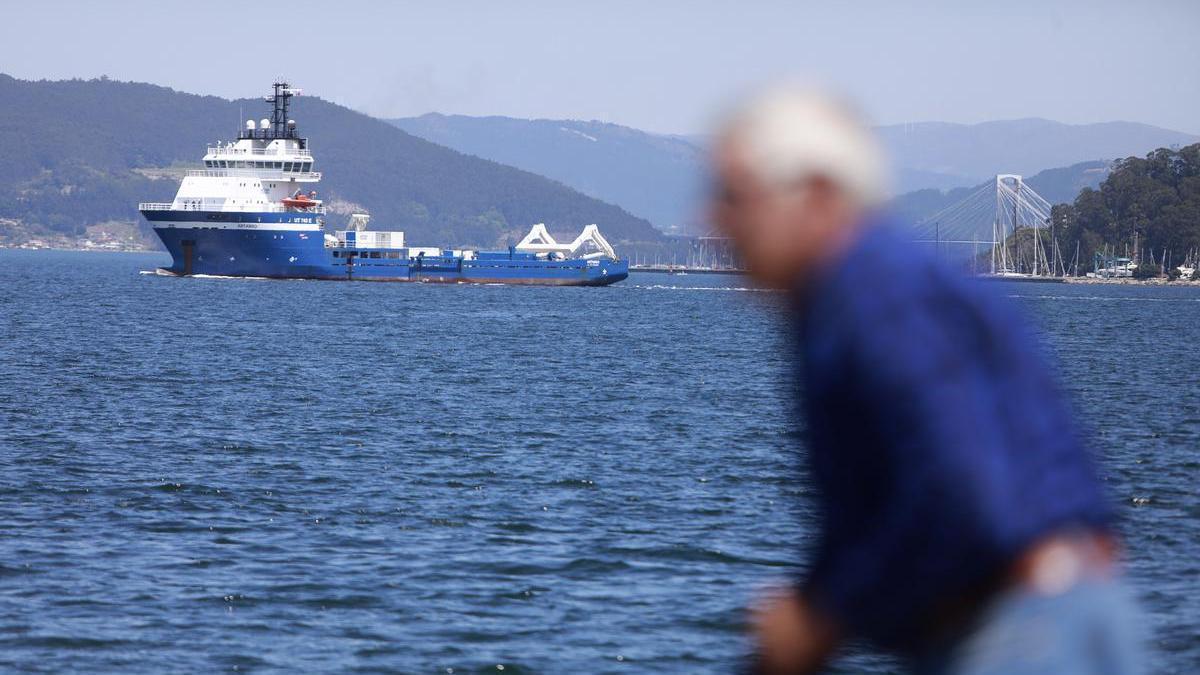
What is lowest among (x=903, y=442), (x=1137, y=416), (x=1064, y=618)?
(x=1137, y=416)

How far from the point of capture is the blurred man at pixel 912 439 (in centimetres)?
239

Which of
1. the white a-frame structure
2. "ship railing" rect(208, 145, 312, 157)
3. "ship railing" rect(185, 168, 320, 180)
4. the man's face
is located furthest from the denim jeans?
the white a-frame structure

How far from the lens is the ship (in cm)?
9756

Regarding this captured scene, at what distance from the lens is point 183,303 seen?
73938 mm

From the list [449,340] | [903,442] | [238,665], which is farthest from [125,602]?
[449,340]

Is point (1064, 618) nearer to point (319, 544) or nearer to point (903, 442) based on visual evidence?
point (903, 442)

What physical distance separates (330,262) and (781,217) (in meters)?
101

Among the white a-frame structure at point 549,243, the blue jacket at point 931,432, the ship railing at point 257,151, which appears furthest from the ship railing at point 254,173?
the blue jacket at point 931,432

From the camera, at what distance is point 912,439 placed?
2.42 m

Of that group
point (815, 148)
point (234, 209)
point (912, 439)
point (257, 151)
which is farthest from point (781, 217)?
point (257, 151)

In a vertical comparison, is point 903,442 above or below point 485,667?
above

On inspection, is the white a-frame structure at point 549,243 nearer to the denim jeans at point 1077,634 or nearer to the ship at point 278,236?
the ship at point 278,236

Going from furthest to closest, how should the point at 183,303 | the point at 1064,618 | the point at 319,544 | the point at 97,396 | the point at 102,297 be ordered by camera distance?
the point at 102,297
the point at 183,303
the point at 97,396
the point at 319,544
the point at 1064,618

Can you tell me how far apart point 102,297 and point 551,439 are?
205ft
